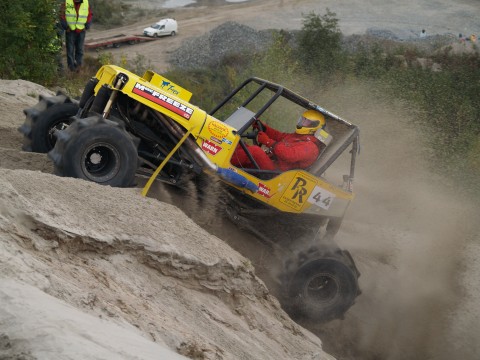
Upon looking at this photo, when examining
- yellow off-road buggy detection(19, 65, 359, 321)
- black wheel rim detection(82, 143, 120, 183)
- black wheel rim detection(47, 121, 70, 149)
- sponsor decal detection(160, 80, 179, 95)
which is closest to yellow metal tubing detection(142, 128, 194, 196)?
yellow off-road buggy detection(19, 65, 359, 321)

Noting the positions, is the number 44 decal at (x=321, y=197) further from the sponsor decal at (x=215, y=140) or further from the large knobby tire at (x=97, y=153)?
the large knobby tire at (x=97, y=153)

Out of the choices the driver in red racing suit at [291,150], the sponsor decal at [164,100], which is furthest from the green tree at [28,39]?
the driver in red racing suit at [291,150]

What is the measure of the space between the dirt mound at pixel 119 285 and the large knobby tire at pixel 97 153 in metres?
0.29

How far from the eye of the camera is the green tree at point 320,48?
77.4 ft

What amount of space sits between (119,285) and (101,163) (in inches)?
95.3

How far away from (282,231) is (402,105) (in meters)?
9.61

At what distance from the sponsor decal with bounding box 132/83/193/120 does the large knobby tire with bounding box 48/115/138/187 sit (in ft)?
1.65

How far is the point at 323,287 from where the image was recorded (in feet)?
29.6

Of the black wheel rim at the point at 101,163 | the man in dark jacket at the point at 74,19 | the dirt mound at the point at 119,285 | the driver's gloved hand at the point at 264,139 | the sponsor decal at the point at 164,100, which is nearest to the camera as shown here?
the dirt mound at the point at 119,285

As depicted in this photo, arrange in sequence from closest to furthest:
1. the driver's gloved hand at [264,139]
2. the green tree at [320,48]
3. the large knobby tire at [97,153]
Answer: the large knobby tire at [97,153]
the driver's gloved hand at [264,139]
the green tree at [320,48]

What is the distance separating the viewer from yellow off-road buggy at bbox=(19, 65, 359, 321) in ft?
25.7

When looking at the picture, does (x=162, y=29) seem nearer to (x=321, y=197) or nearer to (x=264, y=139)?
(x=264, y=139)

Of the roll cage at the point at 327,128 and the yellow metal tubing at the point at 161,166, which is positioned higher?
the roll cage at the point at 327,128

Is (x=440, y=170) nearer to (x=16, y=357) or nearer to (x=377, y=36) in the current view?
(x=16, y=357)
